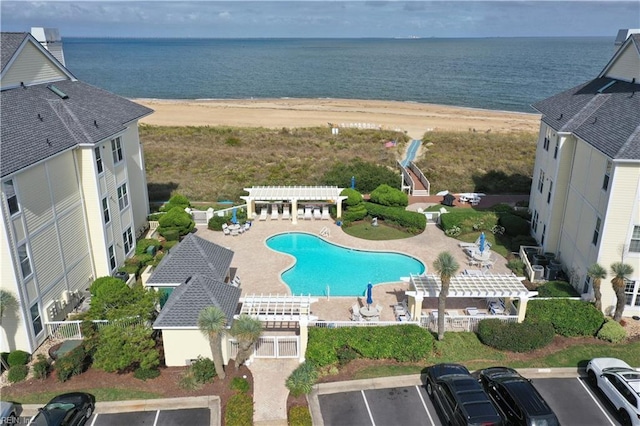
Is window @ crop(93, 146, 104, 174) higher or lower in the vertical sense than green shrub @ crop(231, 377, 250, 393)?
higher

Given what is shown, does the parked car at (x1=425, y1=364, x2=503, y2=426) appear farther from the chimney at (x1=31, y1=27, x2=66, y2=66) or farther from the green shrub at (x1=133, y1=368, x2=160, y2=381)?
the chimney at (x1=31, y1=27, x2=66, y2=66)

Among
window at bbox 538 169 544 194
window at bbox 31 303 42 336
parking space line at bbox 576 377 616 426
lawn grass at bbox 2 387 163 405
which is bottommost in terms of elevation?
parking space line at bbox 576 377 616 426

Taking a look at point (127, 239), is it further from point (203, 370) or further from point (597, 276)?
point (597, 276)

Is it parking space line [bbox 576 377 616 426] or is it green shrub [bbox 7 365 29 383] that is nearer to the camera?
parking space line [bbox 576 377 616 426]

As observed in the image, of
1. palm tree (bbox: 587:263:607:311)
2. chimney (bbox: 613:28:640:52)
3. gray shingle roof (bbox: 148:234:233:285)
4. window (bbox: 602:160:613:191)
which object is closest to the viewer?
palm tree (bbox: 587:263:607:311)

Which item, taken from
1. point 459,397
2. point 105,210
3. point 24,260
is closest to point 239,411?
point 459,397

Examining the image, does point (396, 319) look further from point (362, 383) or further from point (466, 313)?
point (362, 383)

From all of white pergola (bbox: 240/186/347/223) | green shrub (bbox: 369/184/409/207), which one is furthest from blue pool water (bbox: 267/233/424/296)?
green shrub (bbox: 369/184/409/207)

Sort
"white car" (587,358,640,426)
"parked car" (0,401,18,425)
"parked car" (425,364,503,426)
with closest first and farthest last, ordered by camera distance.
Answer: "parked car" (425,364,503,426) < "parked car" (0,401,18,425) < "white car" (587,358,640,426)
